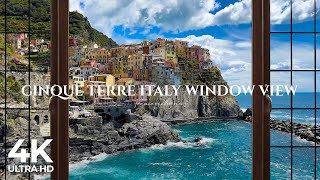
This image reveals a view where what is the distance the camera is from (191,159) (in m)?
3.57

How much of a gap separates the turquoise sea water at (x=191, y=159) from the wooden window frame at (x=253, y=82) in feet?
3.79

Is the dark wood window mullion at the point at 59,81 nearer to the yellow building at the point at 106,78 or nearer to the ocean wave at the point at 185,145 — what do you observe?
the yellow building at the point at 106,78

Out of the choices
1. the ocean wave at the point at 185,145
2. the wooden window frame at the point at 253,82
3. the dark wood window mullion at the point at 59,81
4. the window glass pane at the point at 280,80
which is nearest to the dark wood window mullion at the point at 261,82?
the wooden window frame at the point at 253,82

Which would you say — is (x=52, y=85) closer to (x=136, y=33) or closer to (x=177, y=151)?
(x=136, y=33)

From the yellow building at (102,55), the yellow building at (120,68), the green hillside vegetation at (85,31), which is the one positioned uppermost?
the green hillside vegetation at (85,31)

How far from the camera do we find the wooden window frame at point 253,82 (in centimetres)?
220

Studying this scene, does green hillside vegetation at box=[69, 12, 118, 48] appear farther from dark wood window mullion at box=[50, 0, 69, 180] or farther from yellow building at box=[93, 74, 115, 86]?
dark wood window mullion at box=[50, 0, 69, 180]

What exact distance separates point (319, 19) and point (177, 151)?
1.68 meters

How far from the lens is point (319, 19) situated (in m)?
2.63

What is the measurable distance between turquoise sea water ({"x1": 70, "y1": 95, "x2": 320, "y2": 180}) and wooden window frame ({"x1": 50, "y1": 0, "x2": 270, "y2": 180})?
3.79ft

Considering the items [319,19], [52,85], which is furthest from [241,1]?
[52,85]

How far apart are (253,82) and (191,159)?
4.95 ft

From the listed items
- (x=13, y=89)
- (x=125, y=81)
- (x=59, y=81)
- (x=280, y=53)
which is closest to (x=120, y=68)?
(x=125, y=81)

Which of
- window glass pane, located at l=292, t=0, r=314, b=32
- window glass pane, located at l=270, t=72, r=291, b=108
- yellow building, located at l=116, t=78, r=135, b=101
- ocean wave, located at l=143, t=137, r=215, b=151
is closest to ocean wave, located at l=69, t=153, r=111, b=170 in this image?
ocean wave, located at l=143, t=137, r=215, b=151
